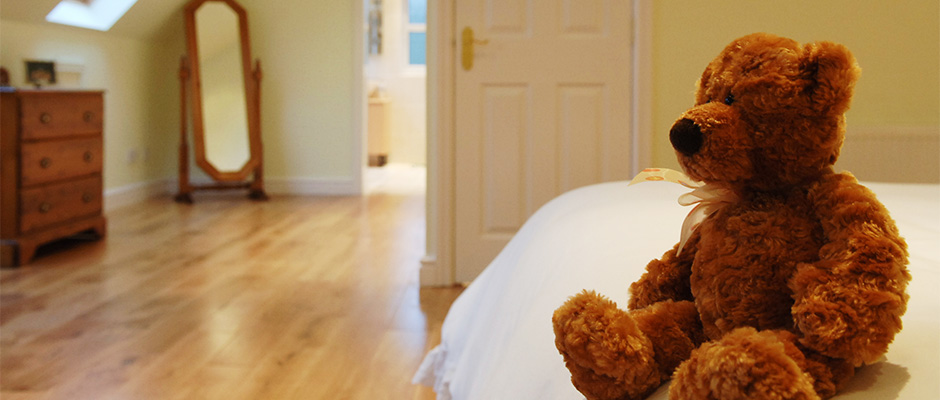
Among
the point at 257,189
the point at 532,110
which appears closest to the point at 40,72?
the point at 257,189

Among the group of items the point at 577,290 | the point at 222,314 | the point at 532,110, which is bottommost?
the point at 222,314

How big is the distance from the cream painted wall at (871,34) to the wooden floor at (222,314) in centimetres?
137

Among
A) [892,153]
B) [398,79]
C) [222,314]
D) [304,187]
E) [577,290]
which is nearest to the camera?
[577,290]

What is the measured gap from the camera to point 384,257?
3838mm

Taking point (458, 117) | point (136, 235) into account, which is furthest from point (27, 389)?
point (136, 235)

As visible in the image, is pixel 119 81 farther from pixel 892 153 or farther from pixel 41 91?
pixel 892 153

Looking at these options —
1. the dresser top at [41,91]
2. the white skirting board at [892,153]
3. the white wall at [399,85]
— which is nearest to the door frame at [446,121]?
the white skirting board at [892,153]

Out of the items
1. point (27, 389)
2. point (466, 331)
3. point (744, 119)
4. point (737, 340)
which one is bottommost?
point (27, 389)

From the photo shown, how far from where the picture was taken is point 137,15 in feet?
17.5

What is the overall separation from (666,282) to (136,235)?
4063 mm

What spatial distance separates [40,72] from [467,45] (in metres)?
2.52

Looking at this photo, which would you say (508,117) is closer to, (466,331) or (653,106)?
(653,106)

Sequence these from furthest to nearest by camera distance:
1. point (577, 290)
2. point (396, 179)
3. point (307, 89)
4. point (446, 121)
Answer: point (396, 179) < point (307, 89) < point (446, 121) < point (577, 290)

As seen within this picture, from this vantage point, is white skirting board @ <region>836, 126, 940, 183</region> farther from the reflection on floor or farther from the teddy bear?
the reflection on floor
